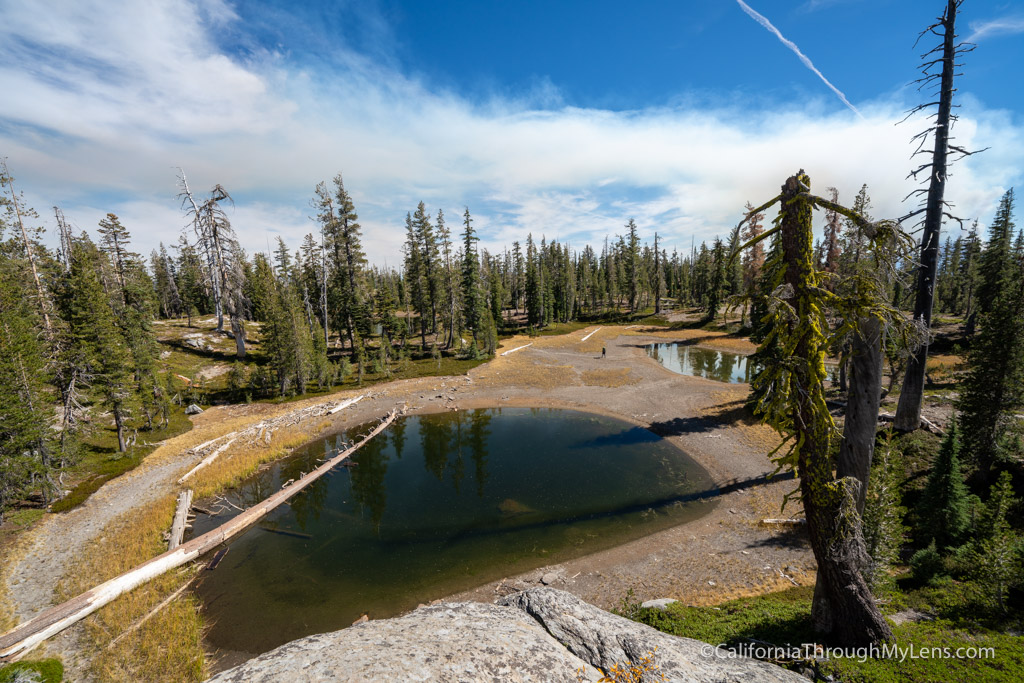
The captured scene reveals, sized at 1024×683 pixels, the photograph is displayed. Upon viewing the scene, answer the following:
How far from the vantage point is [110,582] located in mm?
11344

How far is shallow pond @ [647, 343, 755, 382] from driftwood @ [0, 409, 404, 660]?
125ft

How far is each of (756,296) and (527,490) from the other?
1561 centimetres

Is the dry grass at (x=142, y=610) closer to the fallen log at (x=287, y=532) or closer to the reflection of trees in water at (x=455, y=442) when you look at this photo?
the fallen log at (x=287, y=532)

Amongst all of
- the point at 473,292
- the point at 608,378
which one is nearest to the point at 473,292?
the point at 473,292

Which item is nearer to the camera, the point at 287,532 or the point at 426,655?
the point at 426,655

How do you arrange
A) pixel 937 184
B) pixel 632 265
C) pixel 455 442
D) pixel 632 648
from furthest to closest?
pixel 632 265
pixel 455 442
pixel 937 184
pixel 632 648

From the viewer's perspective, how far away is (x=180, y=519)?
50.8 feet

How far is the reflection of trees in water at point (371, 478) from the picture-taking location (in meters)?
17.5

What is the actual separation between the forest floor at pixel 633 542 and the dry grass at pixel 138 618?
0.33 m

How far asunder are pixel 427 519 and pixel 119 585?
33.0 ft

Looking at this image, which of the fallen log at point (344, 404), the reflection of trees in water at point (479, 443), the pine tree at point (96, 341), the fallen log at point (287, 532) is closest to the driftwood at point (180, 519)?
the fallen log at point (287, 532)

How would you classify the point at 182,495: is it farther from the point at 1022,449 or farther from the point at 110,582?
the point at 1022,449

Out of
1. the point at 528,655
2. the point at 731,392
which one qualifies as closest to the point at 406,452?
the point at 528,655

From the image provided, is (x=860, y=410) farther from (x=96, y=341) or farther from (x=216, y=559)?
Result: (x=96, y=341)
